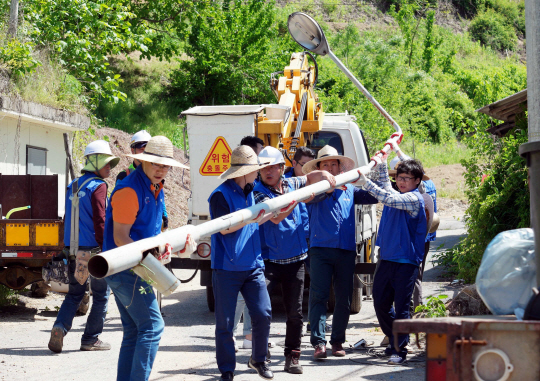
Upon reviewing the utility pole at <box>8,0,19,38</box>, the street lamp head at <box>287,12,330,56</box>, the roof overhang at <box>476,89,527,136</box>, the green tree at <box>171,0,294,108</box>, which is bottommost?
the roof overhang at <box>476,89,527,136</box>

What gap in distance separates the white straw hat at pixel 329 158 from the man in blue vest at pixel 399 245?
42 centimetres

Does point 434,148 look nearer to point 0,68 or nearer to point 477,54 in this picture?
point 477,54

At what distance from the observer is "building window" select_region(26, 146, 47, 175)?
37.8 feet

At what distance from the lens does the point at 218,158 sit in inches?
319

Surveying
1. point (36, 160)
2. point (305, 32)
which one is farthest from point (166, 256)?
point (36, 160)

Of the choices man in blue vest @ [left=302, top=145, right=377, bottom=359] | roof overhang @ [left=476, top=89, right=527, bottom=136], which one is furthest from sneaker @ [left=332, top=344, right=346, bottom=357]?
roof overhang @ [left=476, top=89, right=527, bottom=136]

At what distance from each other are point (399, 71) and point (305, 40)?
31.4 m

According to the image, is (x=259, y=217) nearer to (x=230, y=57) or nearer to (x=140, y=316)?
(x=140, y=316)

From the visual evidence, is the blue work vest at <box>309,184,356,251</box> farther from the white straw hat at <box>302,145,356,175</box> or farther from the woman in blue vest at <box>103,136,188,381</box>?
the woman in blue vest at <box>103,136,188,381</box>

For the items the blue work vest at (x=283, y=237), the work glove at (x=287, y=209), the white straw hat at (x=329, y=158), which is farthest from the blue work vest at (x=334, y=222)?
the work glove at (x=287, y=209)

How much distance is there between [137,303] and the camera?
4613 mm

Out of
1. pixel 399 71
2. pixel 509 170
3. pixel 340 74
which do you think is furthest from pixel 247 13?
pixel 509 170

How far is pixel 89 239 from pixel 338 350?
2719mm

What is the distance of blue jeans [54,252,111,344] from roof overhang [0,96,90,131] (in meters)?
4.57
